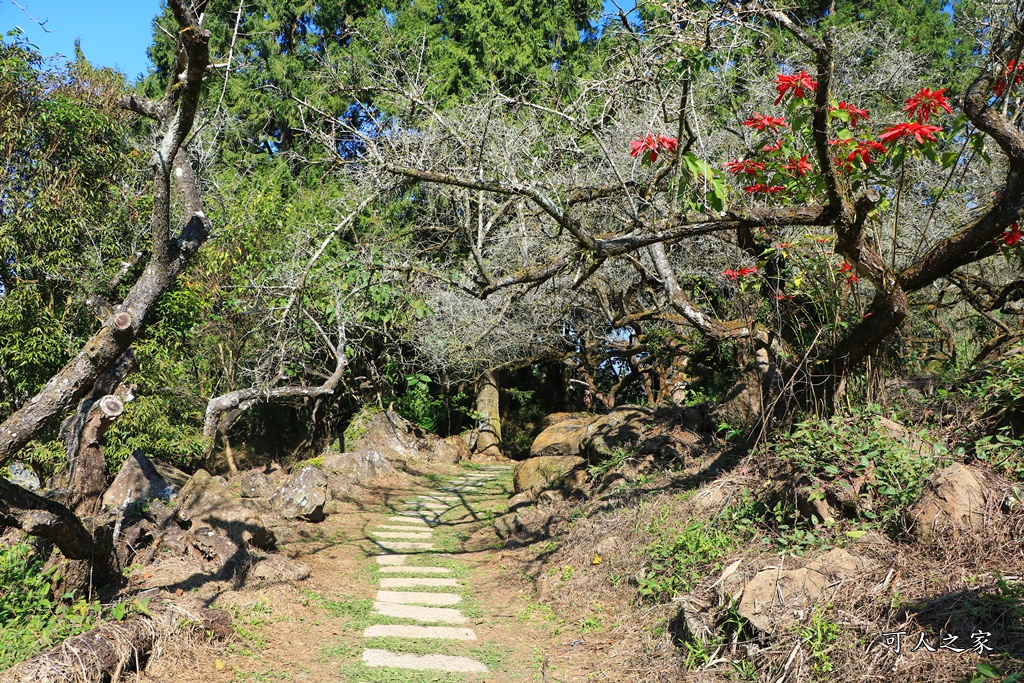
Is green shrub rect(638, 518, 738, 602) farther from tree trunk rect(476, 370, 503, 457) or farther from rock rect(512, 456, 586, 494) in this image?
tree trunk rect(476, 370, 503, 457)

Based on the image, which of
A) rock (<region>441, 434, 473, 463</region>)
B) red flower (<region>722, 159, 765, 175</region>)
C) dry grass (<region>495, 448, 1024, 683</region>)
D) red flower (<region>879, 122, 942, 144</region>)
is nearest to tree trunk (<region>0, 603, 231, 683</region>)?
dry grass (<region>495, 448, 1024, 683</region>)

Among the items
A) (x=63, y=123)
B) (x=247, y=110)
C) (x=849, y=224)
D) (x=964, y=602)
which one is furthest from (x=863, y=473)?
(x=247, y=110)

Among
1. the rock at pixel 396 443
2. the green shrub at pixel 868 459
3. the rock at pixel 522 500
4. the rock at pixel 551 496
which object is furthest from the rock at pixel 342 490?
the green shrub at pixel 868 459

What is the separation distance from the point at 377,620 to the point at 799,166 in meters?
4.50

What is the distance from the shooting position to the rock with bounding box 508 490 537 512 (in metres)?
8.73

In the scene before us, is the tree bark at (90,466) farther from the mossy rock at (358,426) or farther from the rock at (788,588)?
the mossy rock at (358,426)

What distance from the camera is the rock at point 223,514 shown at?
6.64m

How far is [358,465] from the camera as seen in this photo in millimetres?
11469

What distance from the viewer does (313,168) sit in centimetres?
1750

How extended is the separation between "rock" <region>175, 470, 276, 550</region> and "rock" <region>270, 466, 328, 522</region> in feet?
4.56

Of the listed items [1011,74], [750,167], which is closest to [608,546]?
[750,167]

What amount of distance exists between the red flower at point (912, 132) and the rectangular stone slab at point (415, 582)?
5.03 metres

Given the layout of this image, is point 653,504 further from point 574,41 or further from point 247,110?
point 247,110

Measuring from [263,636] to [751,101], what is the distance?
8.99 meters
